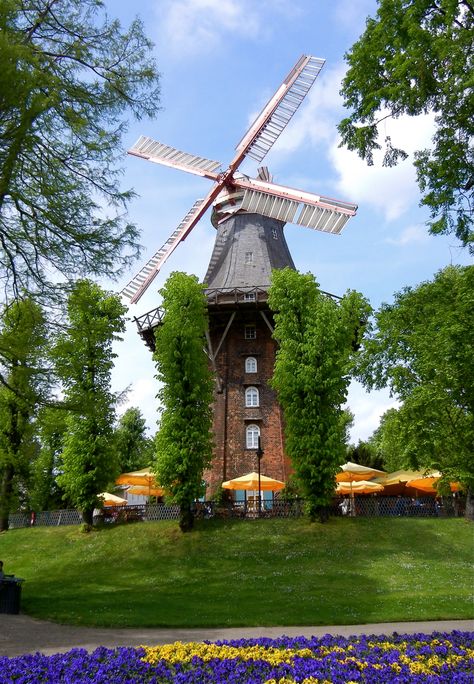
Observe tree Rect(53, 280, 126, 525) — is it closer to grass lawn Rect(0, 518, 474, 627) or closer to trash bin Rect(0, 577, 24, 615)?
grass lawn Rect(0, 518, 474, 627)

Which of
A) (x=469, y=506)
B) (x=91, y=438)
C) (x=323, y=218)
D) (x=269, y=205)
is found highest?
(x=269, y=205)

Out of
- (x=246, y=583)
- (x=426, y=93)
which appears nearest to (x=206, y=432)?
(x=246, y=583)

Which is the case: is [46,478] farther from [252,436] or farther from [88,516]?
[252,436]

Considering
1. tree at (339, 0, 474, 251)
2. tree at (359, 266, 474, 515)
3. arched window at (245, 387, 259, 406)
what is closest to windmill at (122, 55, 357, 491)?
arched window at (245, 387, 259, 406)

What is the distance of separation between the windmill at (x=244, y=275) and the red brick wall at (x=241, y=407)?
5 cm

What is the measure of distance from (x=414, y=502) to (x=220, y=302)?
1334cm

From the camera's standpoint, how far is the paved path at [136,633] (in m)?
9.54

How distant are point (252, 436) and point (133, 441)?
71.4 ft

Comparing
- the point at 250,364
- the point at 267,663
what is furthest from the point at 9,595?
the point at 250,364

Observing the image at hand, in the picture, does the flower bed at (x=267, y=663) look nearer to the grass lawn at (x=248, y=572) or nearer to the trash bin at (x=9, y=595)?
the grass lawn at (x=248, y=572)

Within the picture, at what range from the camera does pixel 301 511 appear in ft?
78.4

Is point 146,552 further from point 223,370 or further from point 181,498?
point 223,370

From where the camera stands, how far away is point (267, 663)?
676cm

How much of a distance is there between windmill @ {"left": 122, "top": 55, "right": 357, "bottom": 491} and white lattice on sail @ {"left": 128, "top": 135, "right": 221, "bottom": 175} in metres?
0.07
